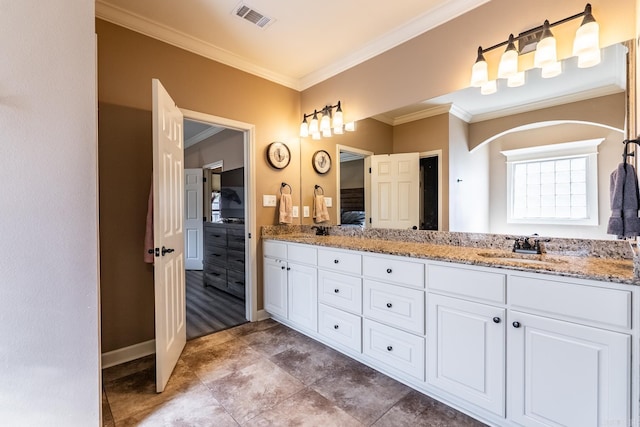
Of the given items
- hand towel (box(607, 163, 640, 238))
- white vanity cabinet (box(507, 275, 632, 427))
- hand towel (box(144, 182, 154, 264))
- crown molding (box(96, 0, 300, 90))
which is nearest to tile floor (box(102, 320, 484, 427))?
white vanity cabinet (box(507, 275, 632, 427))

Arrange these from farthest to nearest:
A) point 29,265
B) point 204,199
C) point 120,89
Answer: point 204,199, point 120,89, point 29,265

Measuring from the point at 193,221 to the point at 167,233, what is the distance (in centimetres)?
372

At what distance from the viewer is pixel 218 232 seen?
4.04 meters

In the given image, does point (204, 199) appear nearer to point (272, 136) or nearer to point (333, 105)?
point (272, 136)

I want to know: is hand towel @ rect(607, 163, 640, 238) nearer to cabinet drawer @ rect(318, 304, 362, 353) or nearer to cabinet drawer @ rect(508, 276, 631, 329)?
cabinet drawer @ rect(508, 276, 631, 329)

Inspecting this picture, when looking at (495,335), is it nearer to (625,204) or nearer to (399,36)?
(625,204)

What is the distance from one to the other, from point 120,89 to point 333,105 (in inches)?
72.8

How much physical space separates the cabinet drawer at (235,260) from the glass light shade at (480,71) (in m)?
2.98

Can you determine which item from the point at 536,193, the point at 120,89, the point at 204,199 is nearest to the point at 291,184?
the point at 120,89

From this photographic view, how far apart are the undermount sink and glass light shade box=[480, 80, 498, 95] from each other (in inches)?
42.9

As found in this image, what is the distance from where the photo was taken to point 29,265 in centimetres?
106

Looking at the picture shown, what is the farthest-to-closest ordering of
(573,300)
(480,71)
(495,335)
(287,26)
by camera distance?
(287,26), (480,71), (495,335), (573,300)

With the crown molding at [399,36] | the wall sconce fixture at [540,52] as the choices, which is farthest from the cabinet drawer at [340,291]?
the crown molding at [399,36]

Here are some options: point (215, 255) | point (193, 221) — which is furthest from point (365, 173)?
point (193, 221)
